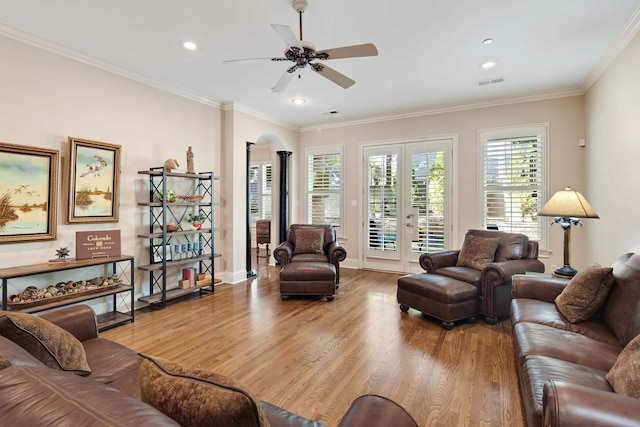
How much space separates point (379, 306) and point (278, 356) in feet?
5.68

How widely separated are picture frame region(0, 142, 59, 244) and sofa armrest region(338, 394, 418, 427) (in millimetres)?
3534

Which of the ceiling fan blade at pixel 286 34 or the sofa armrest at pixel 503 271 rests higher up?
the ceiling fan blade at pixel 286 34

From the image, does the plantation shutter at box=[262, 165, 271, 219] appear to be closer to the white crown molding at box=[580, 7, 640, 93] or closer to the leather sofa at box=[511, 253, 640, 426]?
the leather sofa at box=[511, 253, 640, 426]

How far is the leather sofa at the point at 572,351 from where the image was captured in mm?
1095

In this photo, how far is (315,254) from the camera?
497 centimetres

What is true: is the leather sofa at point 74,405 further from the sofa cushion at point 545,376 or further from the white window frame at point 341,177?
the white window frame at point 341,177

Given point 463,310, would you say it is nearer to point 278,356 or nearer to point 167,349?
point 278,356

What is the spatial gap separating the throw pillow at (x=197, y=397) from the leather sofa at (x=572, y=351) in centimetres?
111

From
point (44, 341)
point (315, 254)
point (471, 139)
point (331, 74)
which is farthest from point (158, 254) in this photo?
point (471, 139)

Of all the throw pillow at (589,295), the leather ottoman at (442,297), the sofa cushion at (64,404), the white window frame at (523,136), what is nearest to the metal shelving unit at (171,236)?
the leather ottoman at (442,297)

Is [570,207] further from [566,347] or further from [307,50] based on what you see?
[307,50]

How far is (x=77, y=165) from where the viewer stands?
3.37m

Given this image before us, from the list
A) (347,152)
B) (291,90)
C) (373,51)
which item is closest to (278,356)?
(373,51)

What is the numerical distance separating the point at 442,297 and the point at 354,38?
9.18ft
